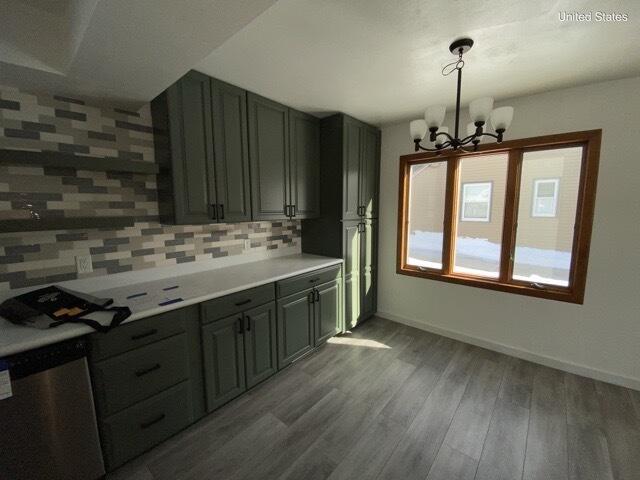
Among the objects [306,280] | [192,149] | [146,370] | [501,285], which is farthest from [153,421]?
[501,285]

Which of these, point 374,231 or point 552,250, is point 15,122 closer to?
point 374,231

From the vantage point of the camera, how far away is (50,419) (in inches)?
47.3

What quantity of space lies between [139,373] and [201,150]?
146 cm

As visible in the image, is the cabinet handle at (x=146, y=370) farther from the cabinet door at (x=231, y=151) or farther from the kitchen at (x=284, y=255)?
the cabinet door at (x=231, y=151)

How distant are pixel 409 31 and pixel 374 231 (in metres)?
2.16

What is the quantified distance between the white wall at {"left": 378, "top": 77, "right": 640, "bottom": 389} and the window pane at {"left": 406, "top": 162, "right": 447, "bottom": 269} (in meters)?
0.52

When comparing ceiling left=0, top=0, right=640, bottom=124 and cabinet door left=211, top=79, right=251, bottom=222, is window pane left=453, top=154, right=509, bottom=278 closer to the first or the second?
ceiling left=0, top=0, right=640, bottom=124

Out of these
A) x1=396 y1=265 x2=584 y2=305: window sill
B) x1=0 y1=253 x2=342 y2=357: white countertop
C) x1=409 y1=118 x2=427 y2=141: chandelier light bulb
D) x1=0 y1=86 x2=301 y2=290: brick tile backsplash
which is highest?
x1=409 y1=118 x2=427 y2=141: chandelier light bulb

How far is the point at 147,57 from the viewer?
4.24ft

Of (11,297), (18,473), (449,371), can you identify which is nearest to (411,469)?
(449,371)

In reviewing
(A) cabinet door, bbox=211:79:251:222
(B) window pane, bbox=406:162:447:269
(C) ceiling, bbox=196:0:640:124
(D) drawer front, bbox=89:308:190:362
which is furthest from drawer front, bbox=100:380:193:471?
(B) window pane, bbox=406:162:447:269

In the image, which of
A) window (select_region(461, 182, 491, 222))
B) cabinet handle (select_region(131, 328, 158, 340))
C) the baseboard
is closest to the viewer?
cabinet handle (select_region(131, 328, 158, 340))

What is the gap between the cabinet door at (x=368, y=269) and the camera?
124 inches

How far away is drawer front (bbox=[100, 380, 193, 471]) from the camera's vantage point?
139 centimetres
